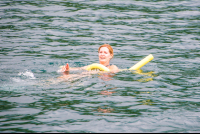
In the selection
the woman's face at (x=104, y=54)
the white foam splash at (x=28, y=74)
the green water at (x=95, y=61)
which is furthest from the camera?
the woman's face at (x=104, y=54)

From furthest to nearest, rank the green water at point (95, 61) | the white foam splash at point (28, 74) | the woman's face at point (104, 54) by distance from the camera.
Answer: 1. the woman's face at point (104, 54)
2. the white foam splash at point (28, 74)
3. the green water at point (95, 61)

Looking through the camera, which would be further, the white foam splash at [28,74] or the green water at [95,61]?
the white foam splash at [28,74]

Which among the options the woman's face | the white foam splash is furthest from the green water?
the woman's face

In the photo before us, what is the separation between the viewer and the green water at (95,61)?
6.69 m

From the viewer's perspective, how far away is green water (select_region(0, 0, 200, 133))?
669 cm

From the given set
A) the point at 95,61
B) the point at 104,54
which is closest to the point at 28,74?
the point at 104,54

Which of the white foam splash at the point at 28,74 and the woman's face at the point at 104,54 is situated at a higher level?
the woman's face at the point at 104,54

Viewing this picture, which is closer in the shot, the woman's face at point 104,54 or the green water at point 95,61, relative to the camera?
the green water at point 95,61

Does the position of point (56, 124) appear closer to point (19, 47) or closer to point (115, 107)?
point (115, 107)

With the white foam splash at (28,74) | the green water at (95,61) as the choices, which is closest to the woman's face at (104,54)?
the green water at (95,61)

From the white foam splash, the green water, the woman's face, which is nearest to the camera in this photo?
the green water

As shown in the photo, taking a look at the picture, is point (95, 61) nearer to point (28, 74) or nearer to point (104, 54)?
point (104, 54)

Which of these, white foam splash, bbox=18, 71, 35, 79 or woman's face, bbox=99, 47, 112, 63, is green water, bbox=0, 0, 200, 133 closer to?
white foam splash, bbox=18, 71, 35, 79

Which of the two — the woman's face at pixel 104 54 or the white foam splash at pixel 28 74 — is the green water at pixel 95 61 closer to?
the white foam splash at pixel 28 74
